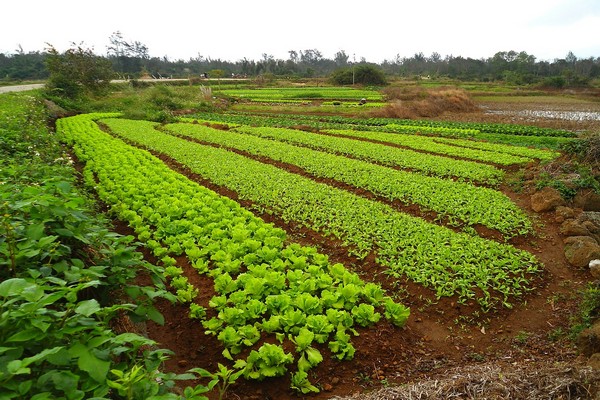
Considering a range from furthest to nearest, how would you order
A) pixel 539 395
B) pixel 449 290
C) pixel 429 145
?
1. pixel 429 145
2. pixel 449 290
3. pixel 539 395

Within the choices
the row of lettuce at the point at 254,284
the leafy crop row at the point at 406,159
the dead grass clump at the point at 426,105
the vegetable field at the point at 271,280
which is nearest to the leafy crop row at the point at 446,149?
the leafy crop row at the point at 406,159

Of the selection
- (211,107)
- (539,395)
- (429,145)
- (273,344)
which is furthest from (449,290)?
(211,107)

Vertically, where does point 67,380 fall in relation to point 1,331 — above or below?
below

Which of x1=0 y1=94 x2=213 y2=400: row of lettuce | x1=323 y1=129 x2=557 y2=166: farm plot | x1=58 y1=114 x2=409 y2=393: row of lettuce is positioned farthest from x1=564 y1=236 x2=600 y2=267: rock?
x1=0 y1=94 x2=213 y2=400: row of lettuce

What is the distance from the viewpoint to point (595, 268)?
712 cm

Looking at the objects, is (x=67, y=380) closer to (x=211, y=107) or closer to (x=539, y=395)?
(x=539, y=395)

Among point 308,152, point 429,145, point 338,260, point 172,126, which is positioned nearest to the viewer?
point 338,260

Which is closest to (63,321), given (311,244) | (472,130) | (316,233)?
(311,244)

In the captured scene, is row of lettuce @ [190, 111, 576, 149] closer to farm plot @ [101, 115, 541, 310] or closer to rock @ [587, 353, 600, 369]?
farm plot @ [101, 115, 541, 310]

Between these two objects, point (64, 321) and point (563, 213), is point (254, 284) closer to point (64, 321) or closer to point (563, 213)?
point (64, 321)

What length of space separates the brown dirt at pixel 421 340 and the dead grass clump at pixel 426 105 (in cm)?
2788

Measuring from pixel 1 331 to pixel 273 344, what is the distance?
2.77m

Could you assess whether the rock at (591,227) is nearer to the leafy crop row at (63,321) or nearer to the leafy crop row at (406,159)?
the leafy crop row at (406,159)

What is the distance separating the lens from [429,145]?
712 inches
